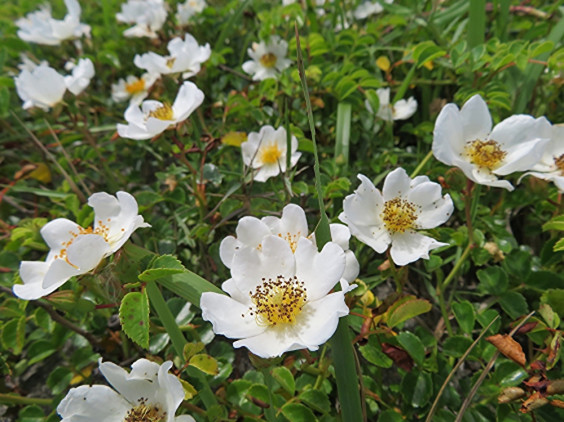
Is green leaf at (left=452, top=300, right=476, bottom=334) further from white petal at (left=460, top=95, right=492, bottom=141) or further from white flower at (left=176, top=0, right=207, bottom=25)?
white flower at (left=176, top=0, right=207, bottom=25)

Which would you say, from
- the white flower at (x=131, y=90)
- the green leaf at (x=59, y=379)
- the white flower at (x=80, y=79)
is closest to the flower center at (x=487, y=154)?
the green leaf at (x=59, y=379)

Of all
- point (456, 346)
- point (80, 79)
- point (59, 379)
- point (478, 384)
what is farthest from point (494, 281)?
point (80, 79)

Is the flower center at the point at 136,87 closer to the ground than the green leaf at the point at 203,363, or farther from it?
farther from it

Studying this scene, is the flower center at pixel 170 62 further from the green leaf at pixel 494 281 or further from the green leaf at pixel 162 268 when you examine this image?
the green leaf at pixel 494 281

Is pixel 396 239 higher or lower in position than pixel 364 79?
lower

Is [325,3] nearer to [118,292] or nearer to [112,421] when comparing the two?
[118,292]

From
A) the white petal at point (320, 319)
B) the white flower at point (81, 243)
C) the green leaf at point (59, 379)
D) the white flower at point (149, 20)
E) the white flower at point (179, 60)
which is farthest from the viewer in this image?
the white flower at point (149, 20)

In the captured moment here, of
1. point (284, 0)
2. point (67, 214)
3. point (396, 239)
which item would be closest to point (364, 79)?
point (396, 239)
